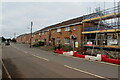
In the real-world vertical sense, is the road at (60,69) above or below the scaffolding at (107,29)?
below

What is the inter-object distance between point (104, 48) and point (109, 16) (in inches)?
192

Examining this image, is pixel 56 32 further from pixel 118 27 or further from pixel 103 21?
pixel 118 27

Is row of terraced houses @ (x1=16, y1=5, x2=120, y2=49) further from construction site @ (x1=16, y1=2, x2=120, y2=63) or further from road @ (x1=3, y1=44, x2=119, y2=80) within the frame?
road @ (x1=3, y1=44, x2=119, y2=80)

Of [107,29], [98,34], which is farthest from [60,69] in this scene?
[98,34]

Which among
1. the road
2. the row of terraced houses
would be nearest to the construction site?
the row of terraced houses

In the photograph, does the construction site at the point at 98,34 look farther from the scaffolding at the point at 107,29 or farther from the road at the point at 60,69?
the road at the point at 60,69

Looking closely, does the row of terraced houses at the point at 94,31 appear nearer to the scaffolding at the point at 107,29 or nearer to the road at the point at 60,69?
the scaffolding at the point at 107,29

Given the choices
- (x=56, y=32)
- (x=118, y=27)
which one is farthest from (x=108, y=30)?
(x=56, y=32)

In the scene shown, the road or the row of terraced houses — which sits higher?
the row of terraced houses

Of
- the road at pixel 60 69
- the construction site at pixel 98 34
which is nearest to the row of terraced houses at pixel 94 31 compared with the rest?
the construction site at pixel 98 34

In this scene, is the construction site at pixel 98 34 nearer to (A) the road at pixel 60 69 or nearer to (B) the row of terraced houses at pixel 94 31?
(B) the row of terraced houses at pixel 94 31

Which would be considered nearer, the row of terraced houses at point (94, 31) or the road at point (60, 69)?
the road at point (60, 69)

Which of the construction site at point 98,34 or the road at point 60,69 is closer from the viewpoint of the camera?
the road at point 60,69

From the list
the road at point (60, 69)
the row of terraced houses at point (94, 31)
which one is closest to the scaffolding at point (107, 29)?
the row of terraced houses at point (94, 31)
